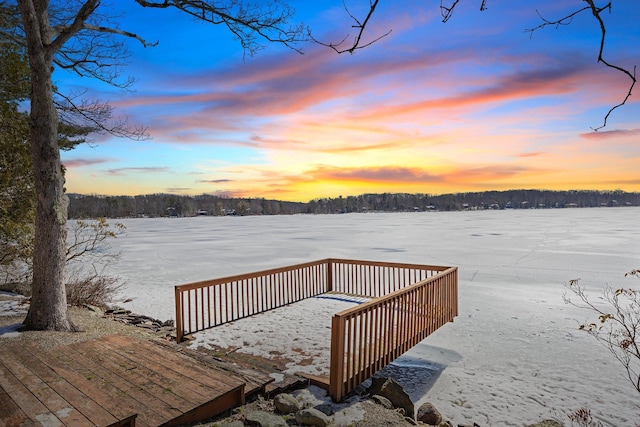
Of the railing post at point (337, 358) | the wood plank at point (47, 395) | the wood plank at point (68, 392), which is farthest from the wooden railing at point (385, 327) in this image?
the wood plank at point (47, 395)

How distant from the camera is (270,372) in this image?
174 inches

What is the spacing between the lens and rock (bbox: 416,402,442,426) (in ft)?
13.3

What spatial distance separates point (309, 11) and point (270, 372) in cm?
397

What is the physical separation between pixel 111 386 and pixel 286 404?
1629mm

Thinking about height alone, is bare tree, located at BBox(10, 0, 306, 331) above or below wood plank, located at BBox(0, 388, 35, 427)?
above

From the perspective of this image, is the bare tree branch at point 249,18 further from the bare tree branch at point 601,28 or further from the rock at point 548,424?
the rock at point 548,424

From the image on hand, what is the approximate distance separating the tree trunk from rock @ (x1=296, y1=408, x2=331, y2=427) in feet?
12.9

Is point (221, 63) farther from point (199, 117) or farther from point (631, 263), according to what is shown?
point (631, 263)

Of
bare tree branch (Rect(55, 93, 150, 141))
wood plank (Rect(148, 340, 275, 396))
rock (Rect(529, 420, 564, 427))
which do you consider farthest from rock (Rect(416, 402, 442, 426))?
bare tree branch (Rect(55, 93, 150, 141))

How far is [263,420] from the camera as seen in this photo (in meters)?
3.19

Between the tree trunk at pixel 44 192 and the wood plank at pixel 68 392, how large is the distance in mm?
1174

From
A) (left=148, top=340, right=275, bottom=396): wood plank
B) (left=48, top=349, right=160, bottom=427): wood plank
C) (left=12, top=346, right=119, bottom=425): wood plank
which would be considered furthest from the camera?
(left=148, top=340, right=275, bottom=396): wood plank


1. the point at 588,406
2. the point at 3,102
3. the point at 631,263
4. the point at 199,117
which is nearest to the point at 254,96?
the point at 199,117

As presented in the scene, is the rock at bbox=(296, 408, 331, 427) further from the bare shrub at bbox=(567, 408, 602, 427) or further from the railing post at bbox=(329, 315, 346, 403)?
the bare shrub at bbox=(567, 408, 602, 427)
